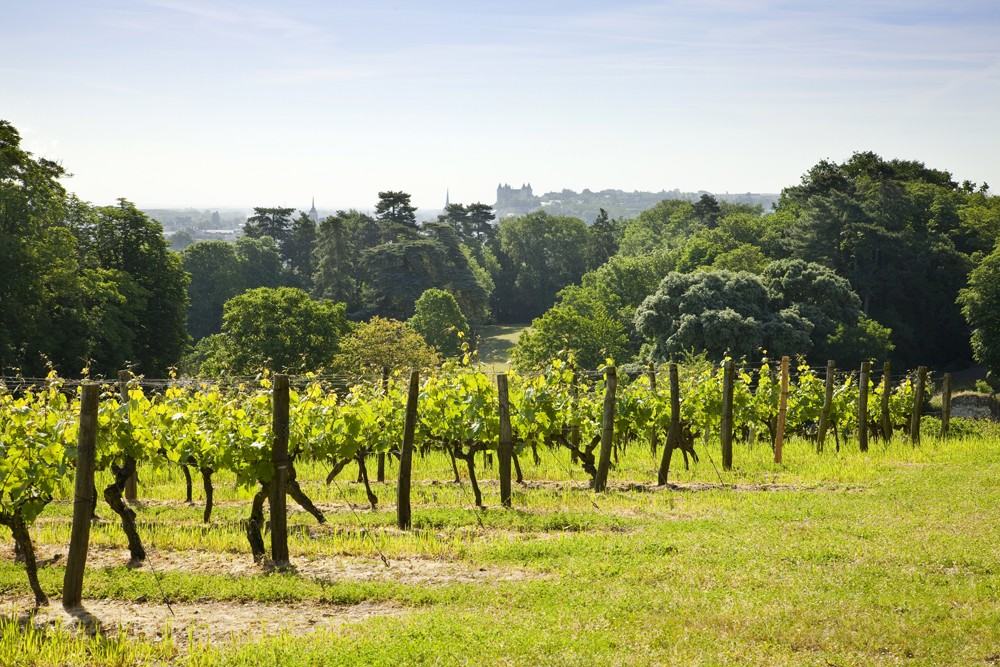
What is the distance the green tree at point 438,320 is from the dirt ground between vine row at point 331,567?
58.5 meters

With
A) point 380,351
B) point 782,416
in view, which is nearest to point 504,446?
point 782,416

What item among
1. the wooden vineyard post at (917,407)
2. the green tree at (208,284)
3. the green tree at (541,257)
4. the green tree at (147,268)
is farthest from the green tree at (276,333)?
the green tree at (541,257)

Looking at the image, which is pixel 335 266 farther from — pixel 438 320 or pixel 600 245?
pixel 600 245

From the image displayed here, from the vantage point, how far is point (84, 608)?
9688 mm

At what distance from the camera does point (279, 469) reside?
11.1 metres

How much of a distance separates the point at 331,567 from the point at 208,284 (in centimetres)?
8222

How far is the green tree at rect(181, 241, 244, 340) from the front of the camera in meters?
87.3

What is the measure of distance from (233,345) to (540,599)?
47257mm

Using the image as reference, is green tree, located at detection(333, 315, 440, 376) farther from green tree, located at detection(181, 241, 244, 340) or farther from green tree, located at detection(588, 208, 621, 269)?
green tree, located at detection(588, 208, 621, 269)

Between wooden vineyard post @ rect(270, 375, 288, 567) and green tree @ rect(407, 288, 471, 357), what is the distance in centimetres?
5926

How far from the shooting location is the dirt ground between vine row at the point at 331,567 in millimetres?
10656

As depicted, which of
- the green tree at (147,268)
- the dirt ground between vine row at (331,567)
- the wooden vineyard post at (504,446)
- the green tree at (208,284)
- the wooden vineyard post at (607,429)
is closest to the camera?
the dirt ground between vine row at (331,567)

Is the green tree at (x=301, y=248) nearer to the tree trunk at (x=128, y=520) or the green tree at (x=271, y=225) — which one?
the green tree at (x=271, y=225)

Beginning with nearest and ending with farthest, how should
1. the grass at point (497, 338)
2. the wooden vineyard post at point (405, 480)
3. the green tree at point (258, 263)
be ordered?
the wooden vineyard post at point (405, 480) → the grass at point (497, 338) → the green tree at point (258, 263)
